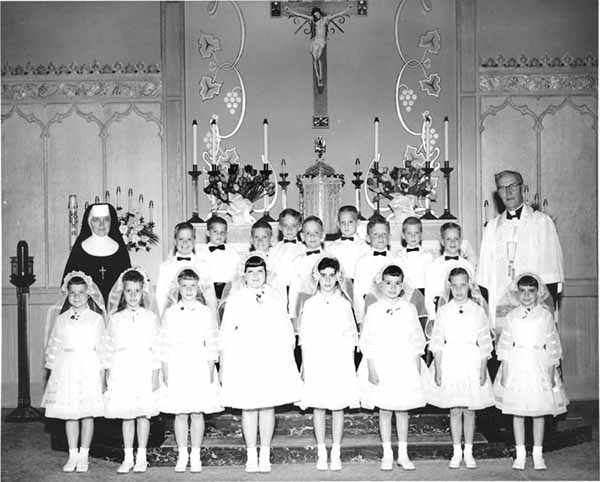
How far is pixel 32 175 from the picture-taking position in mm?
9430

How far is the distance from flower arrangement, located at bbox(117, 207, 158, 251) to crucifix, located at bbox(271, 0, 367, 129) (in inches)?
94.4

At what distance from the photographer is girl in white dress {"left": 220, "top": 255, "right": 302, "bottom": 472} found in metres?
6.01

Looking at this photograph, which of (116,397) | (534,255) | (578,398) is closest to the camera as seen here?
(116,397)

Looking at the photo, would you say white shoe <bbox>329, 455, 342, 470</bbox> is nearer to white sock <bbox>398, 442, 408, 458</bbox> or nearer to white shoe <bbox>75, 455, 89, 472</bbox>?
white sock <bbox>398, 442, 408, 458</bbox>

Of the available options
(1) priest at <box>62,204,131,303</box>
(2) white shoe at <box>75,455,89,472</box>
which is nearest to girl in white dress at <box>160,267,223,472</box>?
(2) white shoe at <box>75,455,89,472</box>

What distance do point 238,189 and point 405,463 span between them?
11.8 feet

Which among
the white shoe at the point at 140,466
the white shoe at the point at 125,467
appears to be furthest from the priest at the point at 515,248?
the white shoe at the point at 125,467

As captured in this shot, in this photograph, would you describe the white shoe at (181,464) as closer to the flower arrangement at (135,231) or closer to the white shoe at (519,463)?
the white shoe at (519,463)

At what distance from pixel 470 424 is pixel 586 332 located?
3813 mm

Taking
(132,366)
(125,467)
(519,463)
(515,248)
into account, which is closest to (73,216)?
(132,366)

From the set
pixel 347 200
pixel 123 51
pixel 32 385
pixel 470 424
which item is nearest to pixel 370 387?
pixel 470 424

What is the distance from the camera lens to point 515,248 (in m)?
7.14

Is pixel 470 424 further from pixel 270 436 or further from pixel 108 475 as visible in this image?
pixel 108 475

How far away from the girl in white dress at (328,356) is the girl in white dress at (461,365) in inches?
26.6
